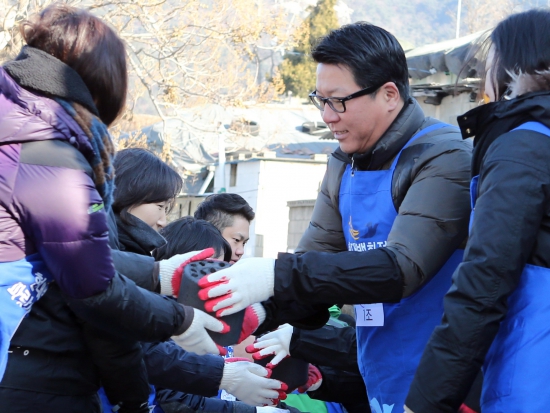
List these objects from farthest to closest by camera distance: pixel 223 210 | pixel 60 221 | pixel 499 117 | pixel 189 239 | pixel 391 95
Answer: pixel 223 210, pixel 189 239, pixel 391 95, pixel 499 117, pixel 60 221

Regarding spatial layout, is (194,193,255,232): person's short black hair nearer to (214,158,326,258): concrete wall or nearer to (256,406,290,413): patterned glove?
(256,406,290,413): patterned glove

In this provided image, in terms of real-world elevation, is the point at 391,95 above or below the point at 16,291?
above

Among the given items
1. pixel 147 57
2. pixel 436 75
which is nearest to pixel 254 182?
pixel 147 57

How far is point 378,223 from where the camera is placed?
3160 mm

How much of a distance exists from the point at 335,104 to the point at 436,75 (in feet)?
35.7

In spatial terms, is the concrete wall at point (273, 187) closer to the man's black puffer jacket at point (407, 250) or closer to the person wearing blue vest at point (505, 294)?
the man's black puffer jacket at point (407, 250)

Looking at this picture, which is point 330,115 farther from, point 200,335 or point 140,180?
point 200,335

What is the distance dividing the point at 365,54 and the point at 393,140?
0.39m

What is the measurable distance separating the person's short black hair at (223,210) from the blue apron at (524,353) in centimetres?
302

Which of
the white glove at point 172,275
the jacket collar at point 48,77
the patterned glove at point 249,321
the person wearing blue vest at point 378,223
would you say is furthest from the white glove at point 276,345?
the jacket collar at point 48,77

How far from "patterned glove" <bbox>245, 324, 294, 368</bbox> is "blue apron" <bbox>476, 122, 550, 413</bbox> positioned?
5.43 ft

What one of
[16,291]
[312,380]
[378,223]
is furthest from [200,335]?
[312,380]

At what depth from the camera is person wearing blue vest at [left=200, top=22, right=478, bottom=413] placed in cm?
288

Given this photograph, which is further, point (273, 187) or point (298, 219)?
point (273, 187)
